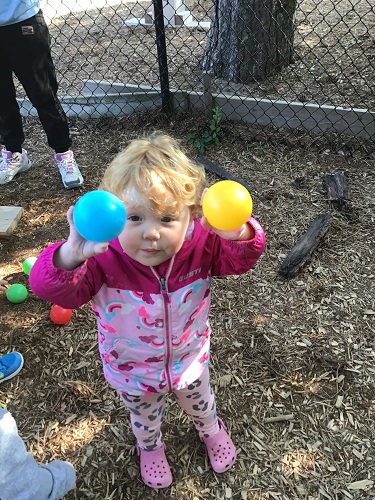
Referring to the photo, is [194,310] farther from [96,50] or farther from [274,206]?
[96,50]

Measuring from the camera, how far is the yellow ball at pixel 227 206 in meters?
1.27

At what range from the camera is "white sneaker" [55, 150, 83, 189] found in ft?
13.1

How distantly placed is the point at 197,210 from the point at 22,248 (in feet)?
7.35

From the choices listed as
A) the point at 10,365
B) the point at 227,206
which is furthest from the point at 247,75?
the point at 227,206

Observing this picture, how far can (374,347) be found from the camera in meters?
2.67

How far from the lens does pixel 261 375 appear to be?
257cm

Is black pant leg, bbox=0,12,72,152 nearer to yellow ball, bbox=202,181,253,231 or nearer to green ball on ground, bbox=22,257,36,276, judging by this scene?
green ball on ground, bbox=22,257,36,276

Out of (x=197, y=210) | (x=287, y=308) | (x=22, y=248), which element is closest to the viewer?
(x=197, y=210)

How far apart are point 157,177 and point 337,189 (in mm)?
2632

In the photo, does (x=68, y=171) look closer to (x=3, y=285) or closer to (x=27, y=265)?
(x=27, y=265)

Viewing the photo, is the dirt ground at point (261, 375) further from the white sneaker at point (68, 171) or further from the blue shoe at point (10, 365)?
the white sneaker at point (68, 171)

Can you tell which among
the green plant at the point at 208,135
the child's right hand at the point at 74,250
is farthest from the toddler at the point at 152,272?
the green plant at the point at 208,135

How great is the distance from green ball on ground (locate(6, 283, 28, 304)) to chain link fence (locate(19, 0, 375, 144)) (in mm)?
2537

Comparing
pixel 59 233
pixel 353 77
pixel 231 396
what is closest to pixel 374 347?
pixel 231 396
